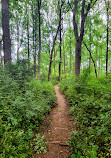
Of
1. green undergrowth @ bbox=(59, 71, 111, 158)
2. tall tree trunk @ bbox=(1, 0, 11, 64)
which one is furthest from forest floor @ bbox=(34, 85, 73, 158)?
tall tree trunk @ bbox=(1, 0, 11, 64)

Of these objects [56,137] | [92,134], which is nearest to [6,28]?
[56,137]

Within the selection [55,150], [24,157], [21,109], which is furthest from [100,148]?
[21,109]

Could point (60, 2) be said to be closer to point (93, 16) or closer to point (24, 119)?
point (93, 16)

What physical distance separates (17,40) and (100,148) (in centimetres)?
2063

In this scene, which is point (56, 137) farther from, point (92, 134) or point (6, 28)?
point (6, 28)

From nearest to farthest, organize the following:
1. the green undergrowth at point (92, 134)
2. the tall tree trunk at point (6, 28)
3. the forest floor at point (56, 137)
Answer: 1. the green undergrowth at point (92, 134)
2. the forest floor at point (56, 137)
3. the tall tree trunk at point (6, 28)

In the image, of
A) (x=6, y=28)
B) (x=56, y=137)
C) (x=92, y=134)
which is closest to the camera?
(x=92, y=134)

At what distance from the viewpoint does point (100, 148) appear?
2.09 m

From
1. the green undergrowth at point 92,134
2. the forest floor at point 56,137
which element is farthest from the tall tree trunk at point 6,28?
the green undergrowth at point 92,134

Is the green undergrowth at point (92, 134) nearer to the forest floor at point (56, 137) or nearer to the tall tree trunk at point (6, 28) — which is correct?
the forest floor at point (56, 137)

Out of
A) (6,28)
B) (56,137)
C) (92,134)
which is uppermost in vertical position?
(6,28)

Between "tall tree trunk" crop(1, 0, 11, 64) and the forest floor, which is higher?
"tall tree trunk" crop(1, 0, 11, 64)

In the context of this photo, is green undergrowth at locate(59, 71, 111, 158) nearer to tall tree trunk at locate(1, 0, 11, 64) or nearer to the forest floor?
the forest floor

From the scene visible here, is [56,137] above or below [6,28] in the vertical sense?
below
